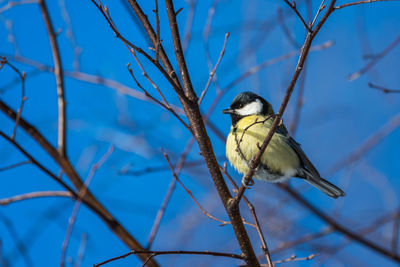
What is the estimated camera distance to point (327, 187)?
281cm

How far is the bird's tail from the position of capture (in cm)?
276

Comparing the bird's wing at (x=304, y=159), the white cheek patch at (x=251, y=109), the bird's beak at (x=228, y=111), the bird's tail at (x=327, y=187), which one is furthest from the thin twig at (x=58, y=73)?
the bird's tail at (x=327, y=187)

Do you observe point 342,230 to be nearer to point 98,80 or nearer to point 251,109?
point 251,109

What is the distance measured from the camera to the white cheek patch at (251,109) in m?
3.24

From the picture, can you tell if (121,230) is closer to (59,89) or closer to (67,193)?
(67,193)

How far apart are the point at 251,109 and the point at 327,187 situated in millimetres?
860

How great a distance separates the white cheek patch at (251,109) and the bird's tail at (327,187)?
67 cm

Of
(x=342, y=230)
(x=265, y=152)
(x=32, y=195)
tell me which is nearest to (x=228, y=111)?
(x=265, y=152)

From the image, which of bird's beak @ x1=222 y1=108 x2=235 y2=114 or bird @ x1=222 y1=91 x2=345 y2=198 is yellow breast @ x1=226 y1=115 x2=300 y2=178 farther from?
bird's beak @ x1=222 y1=108 x2=235 y2=114

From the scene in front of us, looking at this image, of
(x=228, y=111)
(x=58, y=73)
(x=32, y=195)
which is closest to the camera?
(x=32, y=195)

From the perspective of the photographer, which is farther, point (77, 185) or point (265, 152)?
point (265, 152)

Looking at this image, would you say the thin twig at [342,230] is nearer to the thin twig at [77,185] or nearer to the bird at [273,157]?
the bird at [273,157]

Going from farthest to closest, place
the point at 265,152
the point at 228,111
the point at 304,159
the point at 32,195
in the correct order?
the point at 228,111, the point at 304,159, the point at 265,152, the point at 32,195

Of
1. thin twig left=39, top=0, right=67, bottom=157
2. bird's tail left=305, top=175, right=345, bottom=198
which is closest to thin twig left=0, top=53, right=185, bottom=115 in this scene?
thin twig left=39, top=0, right=67, bottom=157
